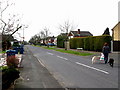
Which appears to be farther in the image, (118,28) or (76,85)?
(118,28)

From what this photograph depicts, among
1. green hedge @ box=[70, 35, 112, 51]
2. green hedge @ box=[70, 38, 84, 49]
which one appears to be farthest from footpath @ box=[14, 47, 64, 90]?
green hedge @ box=[70, 38, 84, 49]

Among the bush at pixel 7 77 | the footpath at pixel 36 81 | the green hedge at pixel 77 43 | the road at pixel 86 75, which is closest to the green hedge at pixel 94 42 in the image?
the green hedge at pixel 77 43

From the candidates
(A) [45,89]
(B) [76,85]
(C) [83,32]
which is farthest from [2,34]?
(C) [83,32]

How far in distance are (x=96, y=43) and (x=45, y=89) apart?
27.1 meters

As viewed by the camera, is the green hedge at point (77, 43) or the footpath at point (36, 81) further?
the green hedge at point (77, 43)

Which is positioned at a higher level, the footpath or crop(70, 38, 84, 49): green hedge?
crop(70, 38, 84, 49): green hedge

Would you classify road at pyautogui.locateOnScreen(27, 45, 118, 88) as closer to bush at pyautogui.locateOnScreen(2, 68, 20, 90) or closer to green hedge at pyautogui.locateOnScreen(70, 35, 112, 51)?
bush at pyautogui.locateOnScreen(2, 68, 20, 90)

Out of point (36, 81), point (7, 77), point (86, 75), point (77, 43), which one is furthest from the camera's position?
point (77, 43)

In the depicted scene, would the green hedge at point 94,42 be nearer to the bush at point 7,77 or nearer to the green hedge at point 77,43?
the green hedge at point 77,43

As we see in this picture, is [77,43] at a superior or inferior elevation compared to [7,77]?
superior

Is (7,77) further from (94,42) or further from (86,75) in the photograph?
(94,42)

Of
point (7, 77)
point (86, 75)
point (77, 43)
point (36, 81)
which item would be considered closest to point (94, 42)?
point (77, 43)

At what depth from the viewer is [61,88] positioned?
756 cm

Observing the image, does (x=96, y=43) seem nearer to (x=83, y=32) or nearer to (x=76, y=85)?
(x=76, y=85)
